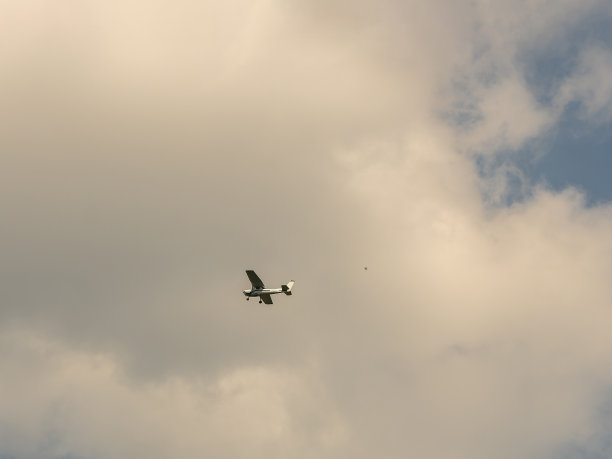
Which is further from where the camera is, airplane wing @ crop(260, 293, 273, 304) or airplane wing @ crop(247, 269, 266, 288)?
airplane wing @ crop(260, 293, 273, 304)

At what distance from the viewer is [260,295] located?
541 ft

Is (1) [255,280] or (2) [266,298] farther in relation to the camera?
(2) [266,298]

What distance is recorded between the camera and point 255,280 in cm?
15838

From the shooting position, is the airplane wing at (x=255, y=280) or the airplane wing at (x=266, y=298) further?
the airplane wing at (x=266, y=298)

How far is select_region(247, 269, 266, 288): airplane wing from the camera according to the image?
15525 centimetres

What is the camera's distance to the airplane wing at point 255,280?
15525cm
